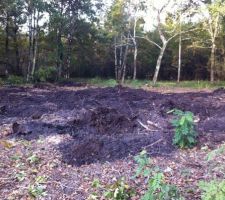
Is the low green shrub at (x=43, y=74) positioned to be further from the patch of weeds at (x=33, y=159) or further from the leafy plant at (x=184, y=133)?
the leafy plant at (x=184, y=133)

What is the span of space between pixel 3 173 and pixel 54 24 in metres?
22.6

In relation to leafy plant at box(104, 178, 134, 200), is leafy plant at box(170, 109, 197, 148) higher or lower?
higher

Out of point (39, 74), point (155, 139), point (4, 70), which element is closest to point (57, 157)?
point (155, 139)

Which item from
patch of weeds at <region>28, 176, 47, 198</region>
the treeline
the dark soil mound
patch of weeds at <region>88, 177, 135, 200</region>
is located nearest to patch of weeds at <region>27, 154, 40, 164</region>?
the dark soil mound

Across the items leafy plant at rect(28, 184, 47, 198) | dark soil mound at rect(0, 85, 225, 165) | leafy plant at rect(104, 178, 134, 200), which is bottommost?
leafy plant at rect(28, 184, 47, 198)

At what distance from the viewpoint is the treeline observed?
25000mm

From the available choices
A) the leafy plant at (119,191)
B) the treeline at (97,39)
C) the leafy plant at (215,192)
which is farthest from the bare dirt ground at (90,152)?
the treeline at (97,39)

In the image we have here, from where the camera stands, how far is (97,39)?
97.0 ft

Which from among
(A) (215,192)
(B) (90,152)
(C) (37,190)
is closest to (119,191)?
(C) (37,190)

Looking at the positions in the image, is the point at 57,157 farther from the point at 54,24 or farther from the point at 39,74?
the point at 54,24

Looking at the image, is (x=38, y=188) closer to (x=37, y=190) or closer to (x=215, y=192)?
(x=37, y=190)

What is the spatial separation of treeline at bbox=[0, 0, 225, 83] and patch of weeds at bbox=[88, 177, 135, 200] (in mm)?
18990

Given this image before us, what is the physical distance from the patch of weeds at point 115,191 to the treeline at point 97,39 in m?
19.0

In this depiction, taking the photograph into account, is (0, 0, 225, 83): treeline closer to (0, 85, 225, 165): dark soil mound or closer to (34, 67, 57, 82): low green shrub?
(34, 67, 57, 82): low green shrub
